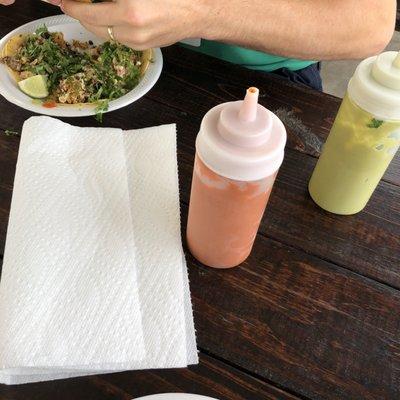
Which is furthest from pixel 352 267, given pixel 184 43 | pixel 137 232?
pixel 184 43

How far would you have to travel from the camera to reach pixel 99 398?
18.2 inches

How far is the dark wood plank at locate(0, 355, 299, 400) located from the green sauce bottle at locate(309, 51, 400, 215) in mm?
282

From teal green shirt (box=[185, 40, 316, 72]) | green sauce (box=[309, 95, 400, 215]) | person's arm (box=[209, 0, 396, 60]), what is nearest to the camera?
green sauce (box=[309, 95, 400, 215])

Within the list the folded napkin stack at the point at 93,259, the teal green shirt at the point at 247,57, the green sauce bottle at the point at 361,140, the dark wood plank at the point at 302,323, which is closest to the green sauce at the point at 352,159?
the green sauce bottle at the point at 361,140

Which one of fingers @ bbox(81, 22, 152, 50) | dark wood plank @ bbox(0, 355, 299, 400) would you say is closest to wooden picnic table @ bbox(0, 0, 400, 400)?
dark wood plank @ bbox(0, 355, 299, 400)

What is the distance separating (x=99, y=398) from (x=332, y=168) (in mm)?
406

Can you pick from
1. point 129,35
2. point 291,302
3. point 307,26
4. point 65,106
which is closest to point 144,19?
point 129,35

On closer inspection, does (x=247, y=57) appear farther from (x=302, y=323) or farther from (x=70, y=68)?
(x=302, y=323)

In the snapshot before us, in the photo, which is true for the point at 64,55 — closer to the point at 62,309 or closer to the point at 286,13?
the point at 286,13

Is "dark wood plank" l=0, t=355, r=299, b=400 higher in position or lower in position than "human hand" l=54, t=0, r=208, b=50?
lower

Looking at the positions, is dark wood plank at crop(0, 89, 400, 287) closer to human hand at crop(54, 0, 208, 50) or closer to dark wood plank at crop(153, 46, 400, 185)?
dark wood plank at crop(153, 46, 400, 185)

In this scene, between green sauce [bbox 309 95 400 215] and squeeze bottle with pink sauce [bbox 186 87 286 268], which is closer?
squeeze bottle with pink sauce [bbox 186 87 286 268]

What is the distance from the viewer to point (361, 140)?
1.79 ft

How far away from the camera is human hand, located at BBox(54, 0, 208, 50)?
664mm
